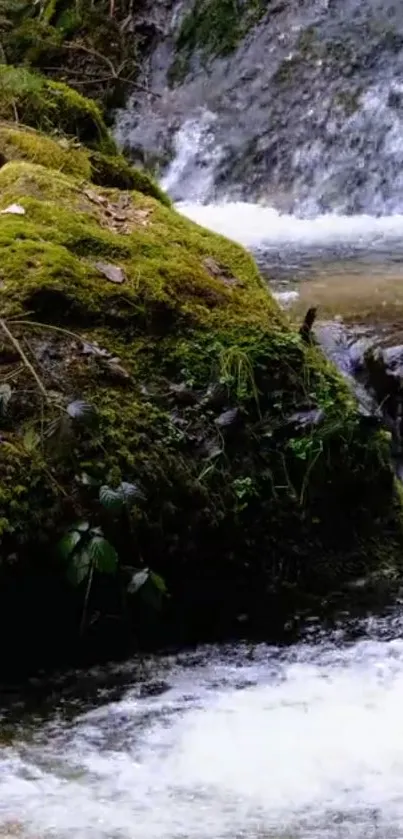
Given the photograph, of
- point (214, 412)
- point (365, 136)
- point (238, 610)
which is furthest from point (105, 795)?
point (365, 136)

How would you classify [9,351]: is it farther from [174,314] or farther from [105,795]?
[105,795]

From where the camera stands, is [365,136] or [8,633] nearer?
[8,633]

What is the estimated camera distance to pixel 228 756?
236 cm

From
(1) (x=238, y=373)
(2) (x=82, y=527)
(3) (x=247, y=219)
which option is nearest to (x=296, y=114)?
(3) (x=247, y=219)

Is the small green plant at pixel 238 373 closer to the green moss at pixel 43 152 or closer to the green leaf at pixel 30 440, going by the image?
the green leaf at pixel 30 440

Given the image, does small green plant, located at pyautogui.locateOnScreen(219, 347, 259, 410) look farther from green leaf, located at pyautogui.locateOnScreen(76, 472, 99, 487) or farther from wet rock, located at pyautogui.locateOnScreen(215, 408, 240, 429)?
green leaf, located at pyautogui.locateOnScreen(76, 472, 99, 487)

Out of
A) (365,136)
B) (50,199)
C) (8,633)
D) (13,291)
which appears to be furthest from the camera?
(365,136)

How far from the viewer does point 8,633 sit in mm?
2691

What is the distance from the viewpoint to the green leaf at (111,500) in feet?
9.04

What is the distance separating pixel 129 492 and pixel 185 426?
0.40 metres

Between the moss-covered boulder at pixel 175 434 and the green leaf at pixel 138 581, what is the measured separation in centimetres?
8

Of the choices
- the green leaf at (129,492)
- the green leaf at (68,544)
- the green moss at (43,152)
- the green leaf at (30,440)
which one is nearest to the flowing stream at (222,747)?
the green leaf at (68,544)

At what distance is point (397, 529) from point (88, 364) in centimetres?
108

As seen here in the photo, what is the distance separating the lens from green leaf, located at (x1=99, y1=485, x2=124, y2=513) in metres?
2.75
